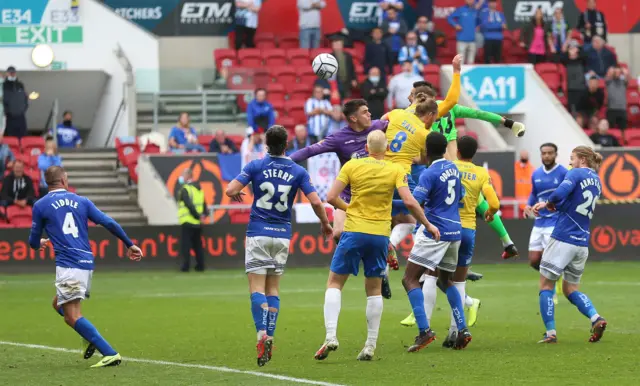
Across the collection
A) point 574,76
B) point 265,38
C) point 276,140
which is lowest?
point 276,140

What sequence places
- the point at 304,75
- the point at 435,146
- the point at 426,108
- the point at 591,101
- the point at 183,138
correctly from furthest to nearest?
the point at 591,101 < the point at 304,75 < the point at 183,138 < the point at 426,108 < the point at 435,146

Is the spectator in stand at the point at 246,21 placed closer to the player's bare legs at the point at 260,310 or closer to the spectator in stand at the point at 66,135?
the spectator in stand at the point at 66,135

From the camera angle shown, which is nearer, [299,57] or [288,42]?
[299,57]

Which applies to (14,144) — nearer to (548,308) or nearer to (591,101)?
(591,101)

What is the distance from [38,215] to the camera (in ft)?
40.1

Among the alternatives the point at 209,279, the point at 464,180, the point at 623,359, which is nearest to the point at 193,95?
the point at 209,279

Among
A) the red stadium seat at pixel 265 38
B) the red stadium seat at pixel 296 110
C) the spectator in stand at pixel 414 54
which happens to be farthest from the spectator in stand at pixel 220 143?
the red stadium seat at pixel 265 38

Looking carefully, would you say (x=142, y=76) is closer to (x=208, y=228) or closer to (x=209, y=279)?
(x=208, y=228)

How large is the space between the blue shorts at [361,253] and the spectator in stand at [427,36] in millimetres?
20569

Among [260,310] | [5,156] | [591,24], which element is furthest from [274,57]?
[260,310]

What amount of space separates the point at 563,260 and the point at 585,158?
112cm

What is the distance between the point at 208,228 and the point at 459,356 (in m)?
14.2

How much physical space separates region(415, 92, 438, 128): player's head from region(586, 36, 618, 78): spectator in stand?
20070 millimetres

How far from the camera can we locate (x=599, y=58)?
3338 cm
